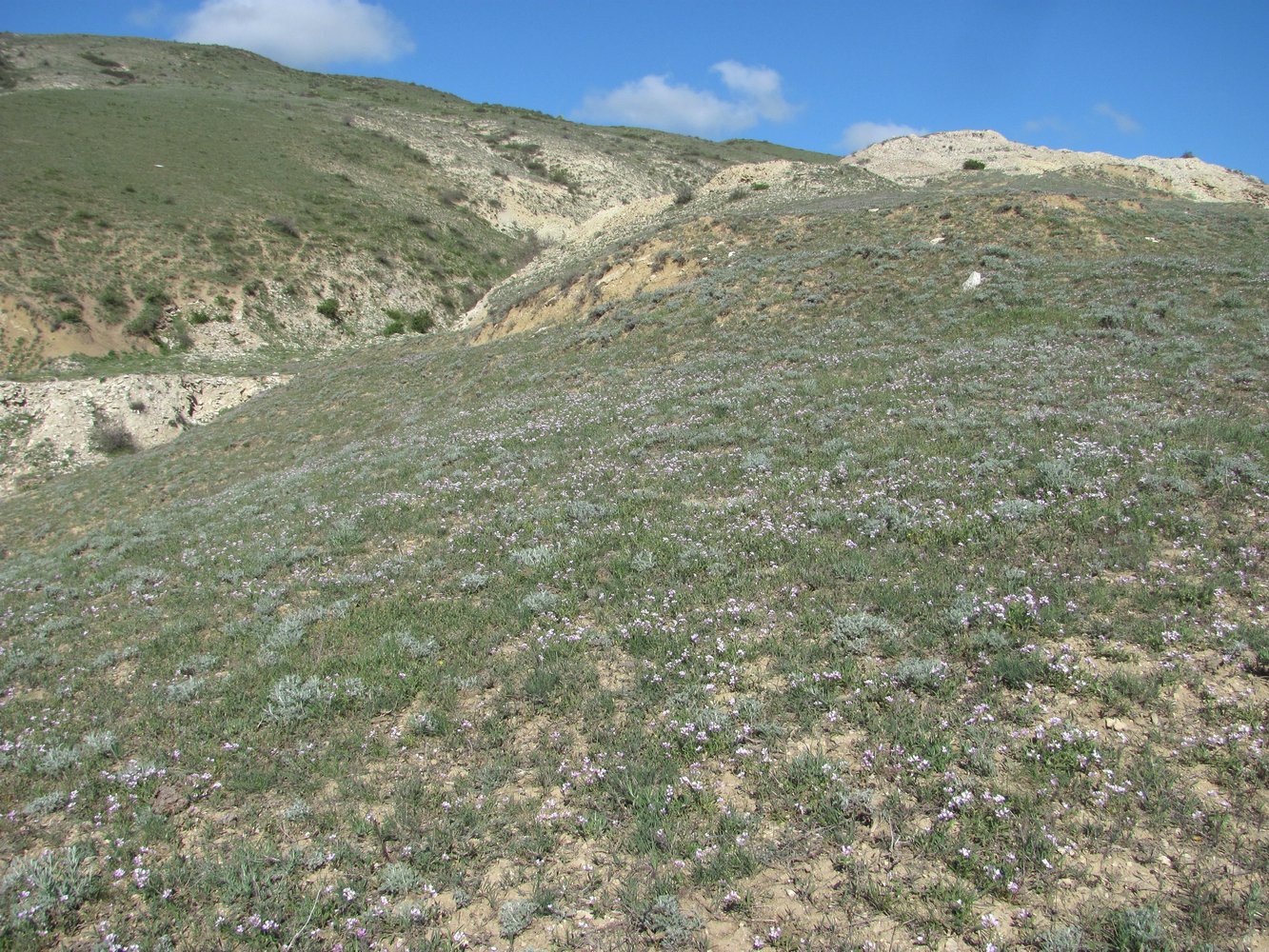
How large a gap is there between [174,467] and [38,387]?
55.4 ft

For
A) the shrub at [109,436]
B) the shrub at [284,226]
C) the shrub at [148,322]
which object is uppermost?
the shrub at [284,226]

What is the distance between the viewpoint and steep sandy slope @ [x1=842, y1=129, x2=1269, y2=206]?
128 feet

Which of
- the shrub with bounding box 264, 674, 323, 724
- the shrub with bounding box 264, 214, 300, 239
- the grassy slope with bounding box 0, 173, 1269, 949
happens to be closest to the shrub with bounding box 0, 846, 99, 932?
the grassy slope with bounding box 0, 173, 1269, 949

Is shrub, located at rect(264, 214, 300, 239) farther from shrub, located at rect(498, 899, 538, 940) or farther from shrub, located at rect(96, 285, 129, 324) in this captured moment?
shrub, located at rect(498, 899, 538, 940)

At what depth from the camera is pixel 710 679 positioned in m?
6.25

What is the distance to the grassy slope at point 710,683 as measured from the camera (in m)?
4.31

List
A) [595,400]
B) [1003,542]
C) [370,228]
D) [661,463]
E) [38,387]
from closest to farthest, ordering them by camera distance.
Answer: [1003,542]
[661,463]
[595,400]
[38,387]
[370,228]

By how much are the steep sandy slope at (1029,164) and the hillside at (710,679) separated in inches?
1202

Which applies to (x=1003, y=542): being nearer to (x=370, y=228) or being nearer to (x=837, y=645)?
(x=837, y=645)

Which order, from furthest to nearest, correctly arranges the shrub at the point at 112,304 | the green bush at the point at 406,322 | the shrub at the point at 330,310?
the green bush at the point at 406,322, the shrub at the point at 330,310, the shrub at the point at 112,304

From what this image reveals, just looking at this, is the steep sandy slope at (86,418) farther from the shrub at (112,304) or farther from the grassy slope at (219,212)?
the shrub at (112,304)

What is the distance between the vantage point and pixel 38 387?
1323 inches

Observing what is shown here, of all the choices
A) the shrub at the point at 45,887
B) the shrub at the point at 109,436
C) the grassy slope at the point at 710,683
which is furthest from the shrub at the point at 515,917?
the shrub at the point at 109,436

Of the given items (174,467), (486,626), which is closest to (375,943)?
(486,626)
